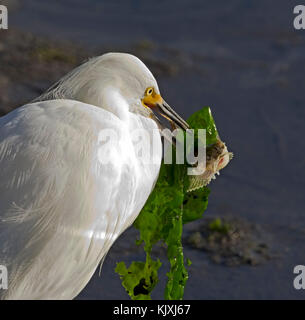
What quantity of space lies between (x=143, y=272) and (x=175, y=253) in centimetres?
18

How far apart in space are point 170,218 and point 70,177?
471mm

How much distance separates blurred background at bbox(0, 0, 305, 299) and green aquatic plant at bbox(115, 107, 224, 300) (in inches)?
37.0

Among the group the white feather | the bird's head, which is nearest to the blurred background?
the white feather

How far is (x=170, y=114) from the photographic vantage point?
330 cm

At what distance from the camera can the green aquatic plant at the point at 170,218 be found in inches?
127

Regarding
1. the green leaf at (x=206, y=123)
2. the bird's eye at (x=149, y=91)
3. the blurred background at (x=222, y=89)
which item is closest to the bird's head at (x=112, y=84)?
the bird's eye at (x=149, y=91)

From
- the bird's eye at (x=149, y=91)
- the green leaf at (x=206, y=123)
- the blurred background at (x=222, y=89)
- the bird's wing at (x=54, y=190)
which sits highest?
the blurred background at (x=222, y=89)

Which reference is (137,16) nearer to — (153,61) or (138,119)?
(153,61)

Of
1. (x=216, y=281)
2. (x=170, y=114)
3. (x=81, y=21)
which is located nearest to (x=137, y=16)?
(x=81, y=21)

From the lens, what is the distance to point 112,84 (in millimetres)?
3135

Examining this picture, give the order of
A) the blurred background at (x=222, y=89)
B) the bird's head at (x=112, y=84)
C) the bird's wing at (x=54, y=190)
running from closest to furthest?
the bird's wing at (x=54, y=190) → the bird's head at (x=112, y=84) → the blurred background at (x=222, y=89)

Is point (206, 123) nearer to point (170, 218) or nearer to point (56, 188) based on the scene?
point (170, 218)

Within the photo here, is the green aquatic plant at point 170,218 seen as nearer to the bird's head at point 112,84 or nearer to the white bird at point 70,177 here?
the white bird at point 70,177

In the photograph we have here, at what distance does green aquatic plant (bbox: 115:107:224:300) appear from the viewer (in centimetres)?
322
